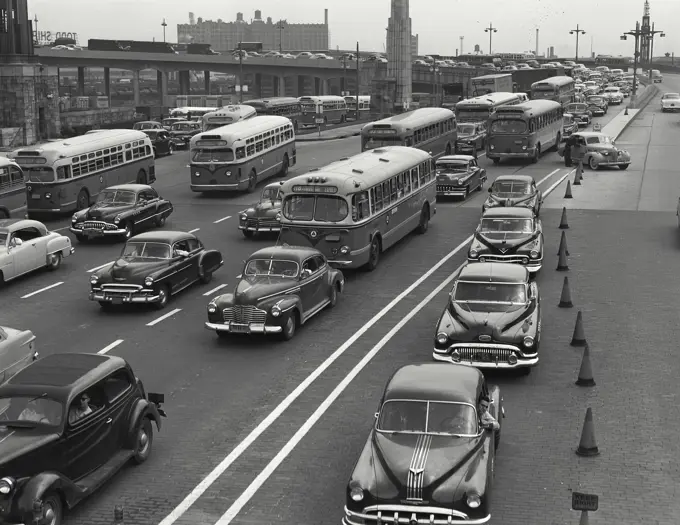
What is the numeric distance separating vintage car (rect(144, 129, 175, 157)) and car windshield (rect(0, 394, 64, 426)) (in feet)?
150

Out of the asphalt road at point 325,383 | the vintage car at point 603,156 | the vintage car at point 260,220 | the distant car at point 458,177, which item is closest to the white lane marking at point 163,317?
the asphalt road at point 325,383

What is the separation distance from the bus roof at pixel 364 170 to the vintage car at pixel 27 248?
6690 mm

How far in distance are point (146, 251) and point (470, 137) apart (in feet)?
111

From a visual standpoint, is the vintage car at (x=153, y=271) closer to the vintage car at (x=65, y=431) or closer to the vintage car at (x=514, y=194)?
the vintage car at (x=65, y=431)

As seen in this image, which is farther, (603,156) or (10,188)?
(603,156)

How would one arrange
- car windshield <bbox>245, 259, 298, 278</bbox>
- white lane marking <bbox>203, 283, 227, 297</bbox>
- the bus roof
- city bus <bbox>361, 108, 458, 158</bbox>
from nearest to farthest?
car windshield <bbox>245, 259, 298, 278</bbox>, white lane marking <bbox>203, 283, 227, 297</bbox>, the bus roof, city bus <bbox>361, 108, 458, 158</bbox>

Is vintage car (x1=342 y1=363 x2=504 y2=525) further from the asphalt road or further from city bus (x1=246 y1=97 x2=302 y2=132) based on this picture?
city bus (x1=246 y1=97 x2=302 y2=132)

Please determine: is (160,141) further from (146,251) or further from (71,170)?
(146,251)

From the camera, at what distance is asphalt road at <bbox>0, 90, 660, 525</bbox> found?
13977 millimetres

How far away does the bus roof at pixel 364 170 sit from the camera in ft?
88.9

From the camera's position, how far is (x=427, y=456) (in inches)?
513

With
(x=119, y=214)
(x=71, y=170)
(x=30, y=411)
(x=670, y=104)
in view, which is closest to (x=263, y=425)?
(x=30, y=411)

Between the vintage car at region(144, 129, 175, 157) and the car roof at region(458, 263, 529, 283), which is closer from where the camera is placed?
the car roof at region(458, 263, 529, 283)

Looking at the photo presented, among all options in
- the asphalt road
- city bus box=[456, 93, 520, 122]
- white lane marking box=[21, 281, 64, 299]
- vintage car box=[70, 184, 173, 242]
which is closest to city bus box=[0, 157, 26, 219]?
vintage car box=[70, 184, 173, 242]
